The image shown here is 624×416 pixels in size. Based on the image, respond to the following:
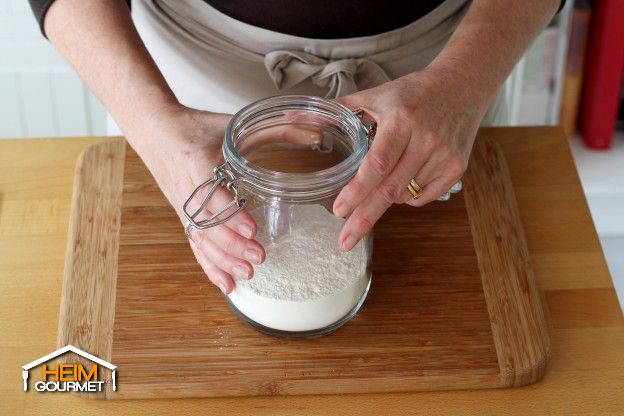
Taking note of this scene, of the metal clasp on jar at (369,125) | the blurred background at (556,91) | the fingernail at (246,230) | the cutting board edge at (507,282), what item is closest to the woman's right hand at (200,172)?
the fingernail at (246,230)

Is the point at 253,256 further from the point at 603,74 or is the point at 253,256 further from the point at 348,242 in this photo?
the point at 603,74

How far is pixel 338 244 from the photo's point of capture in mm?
807

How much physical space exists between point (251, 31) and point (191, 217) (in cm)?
33

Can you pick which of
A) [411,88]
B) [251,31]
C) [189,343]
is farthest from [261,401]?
[251,31]

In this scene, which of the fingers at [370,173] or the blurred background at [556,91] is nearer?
the fingers at [370,173]

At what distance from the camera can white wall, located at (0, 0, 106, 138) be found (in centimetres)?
169

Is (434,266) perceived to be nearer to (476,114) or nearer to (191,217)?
(476,114)

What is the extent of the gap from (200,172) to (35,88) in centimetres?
105

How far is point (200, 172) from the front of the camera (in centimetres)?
82

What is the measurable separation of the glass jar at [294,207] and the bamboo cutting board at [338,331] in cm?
4

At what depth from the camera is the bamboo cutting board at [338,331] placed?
825 millimetres

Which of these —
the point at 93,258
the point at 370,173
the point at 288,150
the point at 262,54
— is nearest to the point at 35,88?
the point at 262,54

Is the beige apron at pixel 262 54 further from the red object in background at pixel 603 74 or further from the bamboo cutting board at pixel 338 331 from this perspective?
the red object in background at pixel 603 74

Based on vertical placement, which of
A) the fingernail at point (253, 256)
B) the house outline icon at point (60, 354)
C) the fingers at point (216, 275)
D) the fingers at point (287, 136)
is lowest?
the house outline icon at point (60, 354)
